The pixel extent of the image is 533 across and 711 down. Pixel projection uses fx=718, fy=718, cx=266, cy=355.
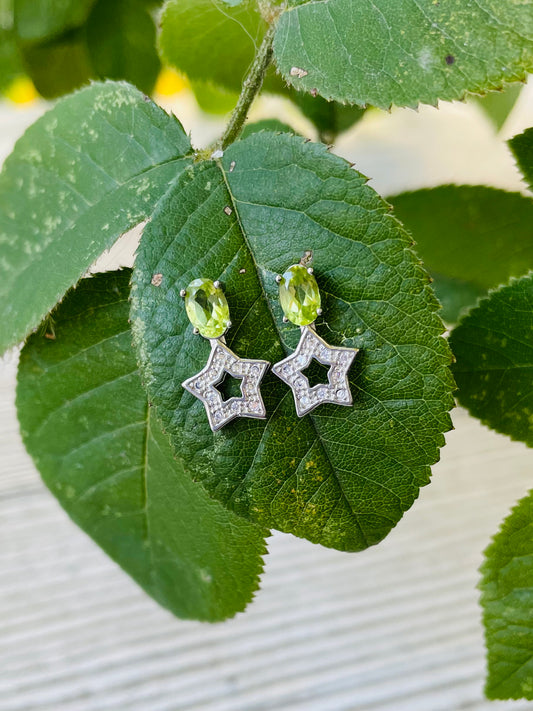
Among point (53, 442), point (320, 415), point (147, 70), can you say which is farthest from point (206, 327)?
point (147, 70)

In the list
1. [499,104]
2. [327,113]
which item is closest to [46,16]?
[327,113]

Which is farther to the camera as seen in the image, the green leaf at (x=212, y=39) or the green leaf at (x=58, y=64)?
the green leaf at (x=58, y=64)

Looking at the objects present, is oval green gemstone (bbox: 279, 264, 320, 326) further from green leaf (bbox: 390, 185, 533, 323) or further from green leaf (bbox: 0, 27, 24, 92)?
green leaf (bbox: 0, 27, 24, 92)

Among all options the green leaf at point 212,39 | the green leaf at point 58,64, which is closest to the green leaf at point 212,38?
the green leaf at point 212,39

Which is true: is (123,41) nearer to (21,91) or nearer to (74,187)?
(21,91)

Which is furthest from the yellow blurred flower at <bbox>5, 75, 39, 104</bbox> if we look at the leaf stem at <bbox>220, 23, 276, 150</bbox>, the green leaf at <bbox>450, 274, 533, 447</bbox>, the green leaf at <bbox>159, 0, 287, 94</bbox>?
Answer: the green leaf at <bbox>450, 274, 533, 447</bbox>

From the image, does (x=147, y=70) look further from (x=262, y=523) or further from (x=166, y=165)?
(x=262, y=523)

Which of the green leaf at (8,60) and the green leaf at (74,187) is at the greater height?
the green leaf at (8,60)

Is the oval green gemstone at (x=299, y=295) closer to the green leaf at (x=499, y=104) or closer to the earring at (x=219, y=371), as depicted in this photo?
the earring at (x=219, y=371)
